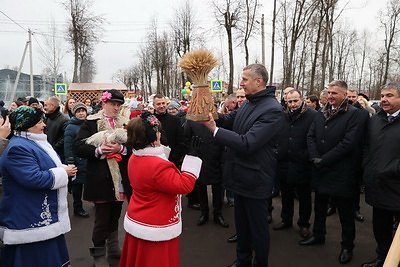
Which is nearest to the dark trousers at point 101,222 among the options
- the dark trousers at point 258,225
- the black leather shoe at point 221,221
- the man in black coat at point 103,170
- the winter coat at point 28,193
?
the man in black coat at point 103,170

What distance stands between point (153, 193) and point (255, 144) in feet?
3.63

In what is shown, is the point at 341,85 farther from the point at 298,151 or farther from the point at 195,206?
the point at 195,206

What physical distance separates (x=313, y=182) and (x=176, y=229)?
2373 millimetres

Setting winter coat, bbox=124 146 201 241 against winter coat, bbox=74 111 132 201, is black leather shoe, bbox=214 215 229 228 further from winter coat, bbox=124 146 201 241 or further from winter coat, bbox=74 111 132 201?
winter coat, bbox=124 146 201 241

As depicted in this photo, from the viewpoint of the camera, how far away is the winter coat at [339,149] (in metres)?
3.65

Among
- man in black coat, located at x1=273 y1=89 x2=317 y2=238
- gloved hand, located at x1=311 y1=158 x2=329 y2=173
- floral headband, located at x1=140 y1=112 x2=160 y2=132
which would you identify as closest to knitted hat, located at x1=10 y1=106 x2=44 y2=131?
floral headband, located at x1=140 y1=112 x2=160 y2=132

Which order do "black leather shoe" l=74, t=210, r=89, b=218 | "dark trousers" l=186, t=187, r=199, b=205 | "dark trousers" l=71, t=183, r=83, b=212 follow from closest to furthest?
"black leather shoe" l=74, t=210, r=89, b=218, "dark trousers" l=71, t=183, r=83, b=212, "dark trousers" l=186, t=187, r=199, b=205

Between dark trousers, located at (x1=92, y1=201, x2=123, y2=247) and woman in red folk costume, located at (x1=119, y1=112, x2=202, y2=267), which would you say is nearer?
woman in red folk costume, located at (x1=119, y1=112, x2=202, y2=267)

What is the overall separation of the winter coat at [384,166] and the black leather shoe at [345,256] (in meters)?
0.83

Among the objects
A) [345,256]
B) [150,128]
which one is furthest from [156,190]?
[345,256]

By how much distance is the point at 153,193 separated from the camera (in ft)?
7.90

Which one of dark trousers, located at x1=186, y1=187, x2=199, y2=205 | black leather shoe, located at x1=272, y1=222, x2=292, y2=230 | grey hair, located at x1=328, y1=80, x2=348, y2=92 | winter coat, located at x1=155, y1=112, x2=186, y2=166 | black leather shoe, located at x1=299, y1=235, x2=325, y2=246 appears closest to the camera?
grey hair, located at x1=328, y1=80, x2=348, y2=92

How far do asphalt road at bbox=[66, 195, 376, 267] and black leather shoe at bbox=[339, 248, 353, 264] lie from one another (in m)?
0.06

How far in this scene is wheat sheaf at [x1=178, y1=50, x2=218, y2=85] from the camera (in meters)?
2.74
